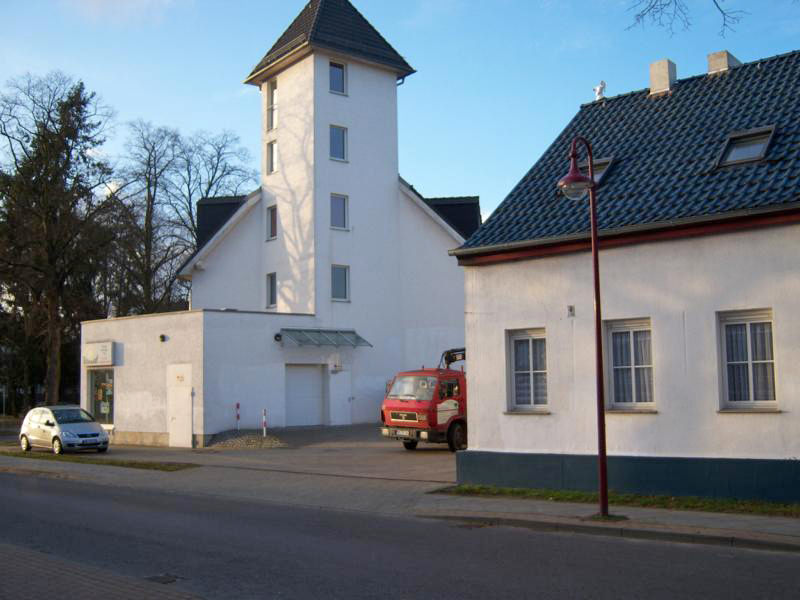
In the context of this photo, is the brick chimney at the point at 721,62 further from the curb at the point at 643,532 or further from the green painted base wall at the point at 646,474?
the curb at the point at 643,532

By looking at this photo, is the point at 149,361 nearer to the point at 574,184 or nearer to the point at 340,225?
the point at 340,225

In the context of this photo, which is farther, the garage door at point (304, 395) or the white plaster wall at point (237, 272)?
the white plaster wall at point (237, 272)

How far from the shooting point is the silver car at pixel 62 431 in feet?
87.6

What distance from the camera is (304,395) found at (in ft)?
107

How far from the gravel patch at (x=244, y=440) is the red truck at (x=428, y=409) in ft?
17.4

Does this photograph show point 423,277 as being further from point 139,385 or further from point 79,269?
point 79,269

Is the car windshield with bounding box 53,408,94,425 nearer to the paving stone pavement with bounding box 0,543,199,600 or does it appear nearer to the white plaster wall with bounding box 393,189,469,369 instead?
the white plaster wall with bounding box 393,189,469,369

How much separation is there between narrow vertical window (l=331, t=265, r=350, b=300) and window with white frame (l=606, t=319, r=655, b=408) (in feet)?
69.3

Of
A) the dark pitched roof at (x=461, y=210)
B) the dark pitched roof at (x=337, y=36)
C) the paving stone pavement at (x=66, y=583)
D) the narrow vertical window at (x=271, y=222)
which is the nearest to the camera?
the paving stone pavement at (x=66, y=583)

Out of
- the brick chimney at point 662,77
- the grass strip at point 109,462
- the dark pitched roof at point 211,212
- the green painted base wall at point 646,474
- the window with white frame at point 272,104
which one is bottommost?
the grass strip at point 109,462

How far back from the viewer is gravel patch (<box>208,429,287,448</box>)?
2741 cm

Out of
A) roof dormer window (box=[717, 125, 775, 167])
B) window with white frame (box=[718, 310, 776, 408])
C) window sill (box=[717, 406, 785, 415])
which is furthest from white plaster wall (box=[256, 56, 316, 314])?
window sill (box=[717, 406, 785, 415])

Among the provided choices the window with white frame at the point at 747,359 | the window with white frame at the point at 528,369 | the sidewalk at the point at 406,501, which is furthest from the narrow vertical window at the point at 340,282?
the window with white frame at the point at 747,359

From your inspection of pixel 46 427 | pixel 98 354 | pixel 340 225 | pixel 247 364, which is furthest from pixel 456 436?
pixel 98 354
